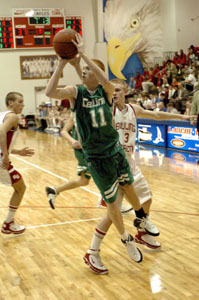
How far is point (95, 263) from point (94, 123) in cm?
122

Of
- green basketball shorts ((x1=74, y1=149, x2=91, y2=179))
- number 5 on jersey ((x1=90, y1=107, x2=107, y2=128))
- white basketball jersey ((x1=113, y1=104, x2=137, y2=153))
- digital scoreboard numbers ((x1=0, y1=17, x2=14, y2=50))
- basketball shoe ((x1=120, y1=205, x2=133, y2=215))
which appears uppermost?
digital scoreboard numbers ((x1=0, y1=17, x2=14, y2=50))

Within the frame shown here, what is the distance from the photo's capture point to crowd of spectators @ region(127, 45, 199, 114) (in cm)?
1410

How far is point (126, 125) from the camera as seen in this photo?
4488 mm

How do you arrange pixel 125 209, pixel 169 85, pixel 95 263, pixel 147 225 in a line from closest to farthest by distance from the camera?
pixel 95 263, pixel 147 225, pixel 125 209, pixel 169 85

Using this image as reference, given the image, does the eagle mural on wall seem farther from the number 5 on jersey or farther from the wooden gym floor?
the number 5 on jersey

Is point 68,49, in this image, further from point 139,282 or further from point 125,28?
point 125,28

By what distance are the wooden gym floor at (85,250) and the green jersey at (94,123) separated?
3.47 feet

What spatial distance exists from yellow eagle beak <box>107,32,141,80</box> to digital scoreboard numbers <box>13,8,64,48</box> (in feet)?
10.1

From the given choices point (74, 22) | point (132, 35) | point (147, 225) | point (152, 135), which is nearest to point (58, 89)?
point (147, 225)

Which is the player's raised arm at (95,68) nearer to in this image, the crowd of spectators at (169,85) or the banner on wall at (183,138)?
the banner on wall at (183,138)

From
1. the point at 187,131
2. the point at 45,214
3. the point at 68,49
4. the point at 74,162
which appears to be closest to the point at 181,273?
the point at 68,49

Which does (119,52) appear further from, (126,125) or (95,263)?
(95,263)

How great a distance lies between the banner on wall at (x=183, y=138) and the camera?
11008 millimetres

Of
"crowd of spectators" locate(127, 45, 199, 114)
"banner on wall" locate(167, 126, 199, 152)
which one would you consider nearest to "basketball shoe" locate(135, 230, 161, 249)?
"banner on wall" locate(167, 126, 199, 152)
